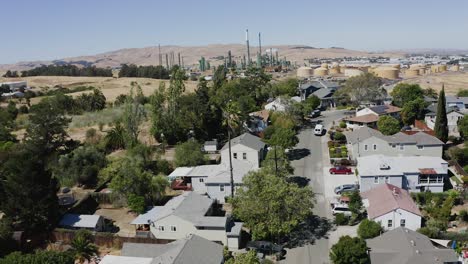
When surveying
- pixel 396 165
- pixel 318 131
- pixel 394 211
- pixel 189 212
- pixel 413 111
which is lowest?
pixel 394 211

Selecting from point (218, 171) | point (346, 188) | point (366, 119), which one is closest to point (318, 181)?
point (346, 188)

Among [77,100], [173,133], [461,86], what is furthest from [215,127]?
[461,86]

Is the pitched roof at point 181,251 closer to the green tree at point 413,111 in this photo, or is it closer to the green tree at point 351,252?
the green tree at point 351,252

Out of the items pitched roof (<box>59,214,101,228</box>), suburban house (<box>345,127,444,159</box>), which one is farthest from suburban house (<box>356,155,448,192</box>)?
pitched roof (<box>59,214,101,228</box>)

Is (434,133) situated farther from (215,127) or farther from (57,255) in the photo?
(57,255)

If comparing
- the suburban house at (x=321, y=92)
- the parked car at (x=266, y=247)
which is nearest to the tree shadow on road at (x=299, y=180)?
the parked car at (x=266, y=247)

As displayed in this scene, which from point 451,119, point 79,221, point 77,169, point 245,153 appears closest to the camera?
point 79,221

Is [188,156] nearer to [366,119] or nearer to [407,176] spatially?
[407,176]

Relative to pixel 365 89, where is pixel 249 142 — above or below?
below
